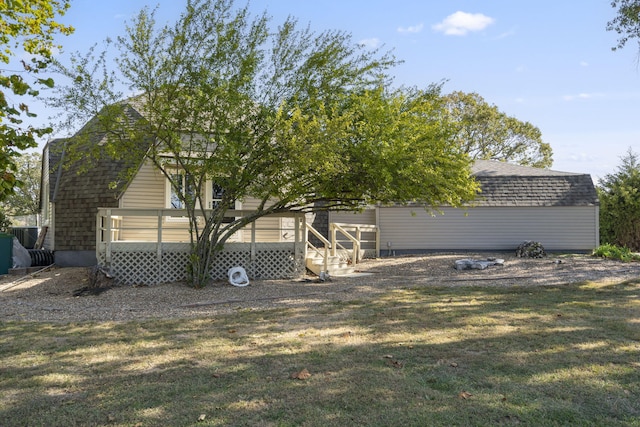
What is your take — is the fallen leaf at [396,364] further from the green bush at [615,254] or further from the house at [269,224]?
the green bush at [615,254]

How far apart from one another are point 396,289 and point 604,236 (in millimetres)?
15454

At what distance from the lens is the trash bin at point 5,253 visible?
1431 centimetres

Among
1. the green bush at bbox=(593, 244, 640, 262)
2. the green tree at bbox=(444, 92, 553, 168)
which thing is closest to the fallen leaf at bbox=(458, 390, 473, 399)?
the green bush at bbox=(593, 244, 640, 262)

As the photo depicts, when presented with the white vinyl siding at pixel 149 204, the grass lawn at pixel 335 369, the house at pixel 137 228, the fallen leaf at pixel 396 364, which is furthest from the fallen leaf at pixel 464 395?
the white vinyl siding at pixel 149 204

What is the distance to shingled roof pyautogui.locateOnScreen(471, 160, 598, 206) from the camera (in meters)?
18.9

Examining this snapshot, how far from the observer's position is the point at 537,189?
19.4 metres

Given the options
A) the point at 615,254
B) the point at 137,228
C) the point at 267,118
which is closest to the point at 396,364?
the point at 267,118

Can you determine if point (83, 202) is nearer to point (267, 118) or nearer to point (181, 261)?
point (181, 261)

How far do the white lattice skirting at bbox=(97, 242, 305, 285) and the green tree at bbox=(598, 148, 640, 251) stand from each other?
590 inches

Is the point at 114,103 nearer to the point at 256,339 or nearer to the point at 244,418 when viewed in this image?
the point at 256,339

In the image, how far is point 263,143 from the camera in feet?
33.3

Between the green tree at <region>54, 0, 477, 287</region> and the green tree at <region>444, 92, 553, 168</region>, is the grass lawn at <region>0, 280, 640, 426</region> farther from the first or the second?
the green tree at <region>444, 92, 553, 168</region>

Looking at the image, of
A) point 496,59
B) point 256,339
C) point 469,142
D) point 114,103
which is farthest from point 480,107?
point 256,339

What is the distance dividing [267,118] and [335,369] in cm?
588
